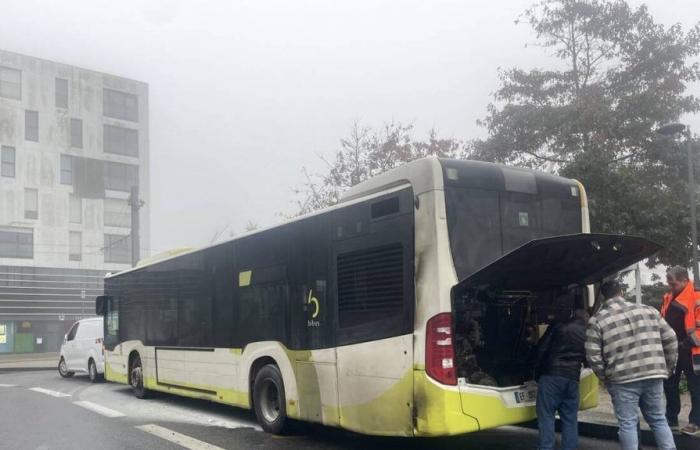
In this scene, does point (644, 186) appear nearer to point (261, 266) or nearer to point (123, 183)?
point (261, 266)

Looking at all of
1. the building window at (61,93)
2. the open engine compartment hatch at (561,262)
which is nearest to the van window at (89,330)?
the open engine compartment hatch at (561,262)

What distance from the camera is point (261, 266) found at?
358 inches

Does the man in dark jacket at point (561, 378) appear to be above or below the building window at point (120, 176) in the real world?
below

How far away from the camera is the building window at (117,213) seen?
49.6 meters

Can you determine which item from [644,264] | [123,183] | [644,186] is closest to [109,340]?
[644,186]

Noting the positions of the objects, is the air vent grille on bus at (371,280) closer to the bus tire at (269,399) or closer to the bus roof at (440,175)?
the bus roof at (440,175)

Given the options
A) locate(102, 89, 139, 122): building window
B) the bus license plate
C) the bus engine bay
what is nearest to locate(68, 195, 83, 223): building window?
locate(102, 89, 139, 122): building window

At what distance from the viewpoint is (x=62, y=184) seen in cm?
4728

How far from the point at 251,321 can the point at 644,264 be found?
15.7 metres

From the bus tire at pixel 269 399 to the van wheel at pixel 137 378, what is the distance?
4.86m

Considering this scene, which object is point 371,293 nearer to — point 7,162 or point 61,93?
point 7,162

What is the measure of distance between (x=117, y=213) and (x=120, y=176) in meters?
2.78

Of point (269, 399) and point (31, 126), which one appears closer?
point (269, 399)

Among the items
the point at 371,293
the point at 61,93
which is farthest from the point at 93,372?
the point at 61,93
